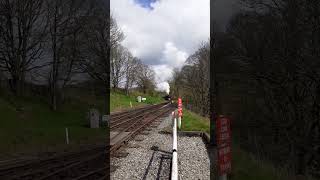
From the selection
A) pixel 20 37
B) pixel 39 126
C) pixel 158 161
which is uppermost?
pixel 20 37

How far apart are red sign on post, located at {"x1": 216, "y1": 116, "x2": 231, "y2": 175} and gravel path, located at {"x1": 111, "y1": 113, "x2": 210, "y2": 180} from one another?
4646 mm

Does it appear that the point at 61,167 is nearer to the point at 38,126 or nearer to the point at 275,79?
the point at 275,79

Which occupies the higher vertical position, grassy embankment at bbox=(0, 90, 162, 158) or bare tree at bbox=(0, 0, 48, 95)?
bare tree at bbox=(0, 0, 48, 95)

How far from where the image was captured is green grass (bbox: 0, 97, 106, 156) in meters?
16.4

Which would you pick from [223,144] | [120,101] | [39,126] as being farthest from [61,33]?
[120,101]

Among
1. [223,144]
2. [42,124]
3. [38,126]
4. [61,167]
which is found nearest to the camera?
[223,144]

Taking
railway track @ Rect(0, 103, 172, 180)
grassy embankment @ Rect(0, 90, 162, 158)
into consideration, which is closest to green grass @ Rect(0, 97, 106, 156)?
grassy embankment @ Rect(0, 90, 162, 158)

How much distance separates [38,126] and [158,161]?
1172 cm

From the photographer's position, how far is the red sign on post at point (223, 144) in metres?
4.91

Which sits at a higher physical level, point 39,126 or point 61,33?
point 61,33

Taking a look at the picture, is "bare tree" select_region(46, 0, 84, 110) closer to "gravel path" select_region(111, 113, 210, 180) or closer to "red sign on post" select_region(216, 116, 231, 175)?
"gravel path" select_region(111, 113, 210, 180)

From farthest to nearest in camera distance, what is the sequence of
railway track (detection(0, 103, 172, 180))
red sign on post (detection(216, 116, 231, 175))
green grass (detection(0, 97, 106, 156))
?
green grass (detection(0, 97, 106, 156)) → railway track (detection(0, 103, 172, 180)) → red sign on post (detection(216, 116, 231, 175))

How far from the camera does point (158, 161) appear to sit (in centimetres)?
1188

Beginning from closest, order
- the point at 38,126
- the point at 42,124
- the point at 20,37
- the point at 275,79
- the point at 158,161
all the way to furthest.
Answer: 1. the point at 158,161
2. the point at 275,79
3. the point at 38,126
4. the point at 42,124
5. the point at 20,37
